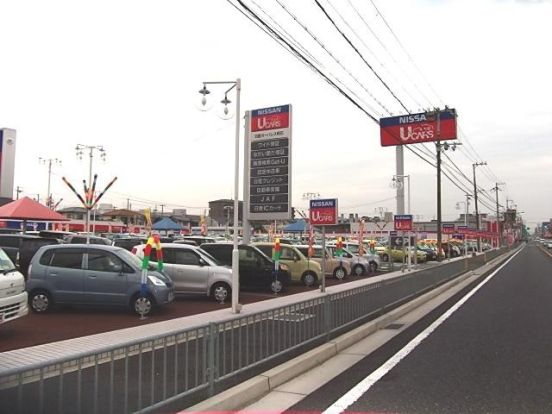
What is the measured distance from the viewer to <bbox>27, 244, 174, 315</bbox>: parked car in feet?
39.8

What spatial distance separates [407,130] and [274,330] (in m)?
32.9

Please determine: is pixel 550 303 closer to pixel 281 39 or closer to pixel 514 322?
pixel 514 322

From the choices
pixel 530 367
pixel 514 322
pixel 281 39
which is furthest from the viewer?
pixel 514 322

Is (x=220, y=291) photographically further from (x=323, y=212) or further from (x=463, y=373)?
(x=463, y=373)

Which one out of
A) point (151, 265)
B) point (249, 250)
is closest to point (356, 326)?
point (151, 265)

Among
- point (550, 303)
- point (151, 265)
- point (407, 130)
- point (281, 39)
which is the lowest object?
point (550, 303)

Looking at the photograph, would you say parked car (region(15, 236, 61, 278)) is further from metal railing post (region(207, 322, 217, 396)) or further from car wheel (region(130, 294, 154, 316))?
metal railing post (region(207, 322, 217, 396))

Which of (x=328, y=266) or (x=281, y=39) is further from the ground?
(x=281, y=39)

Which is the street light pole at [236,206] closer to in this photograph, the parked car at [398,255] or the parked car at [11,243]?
the parked car at [11,243]

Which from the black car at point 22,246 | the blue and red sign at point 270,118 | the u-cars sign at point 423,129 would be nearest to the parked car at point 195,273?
the blue and red sign at point 270,118

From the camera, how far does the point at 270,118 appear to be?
15.2 m

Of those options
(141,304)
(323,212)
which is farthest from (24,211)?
(323,212)

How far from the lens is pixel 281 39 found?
1136 cm

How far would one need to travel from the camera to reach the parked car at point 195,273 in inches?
590
